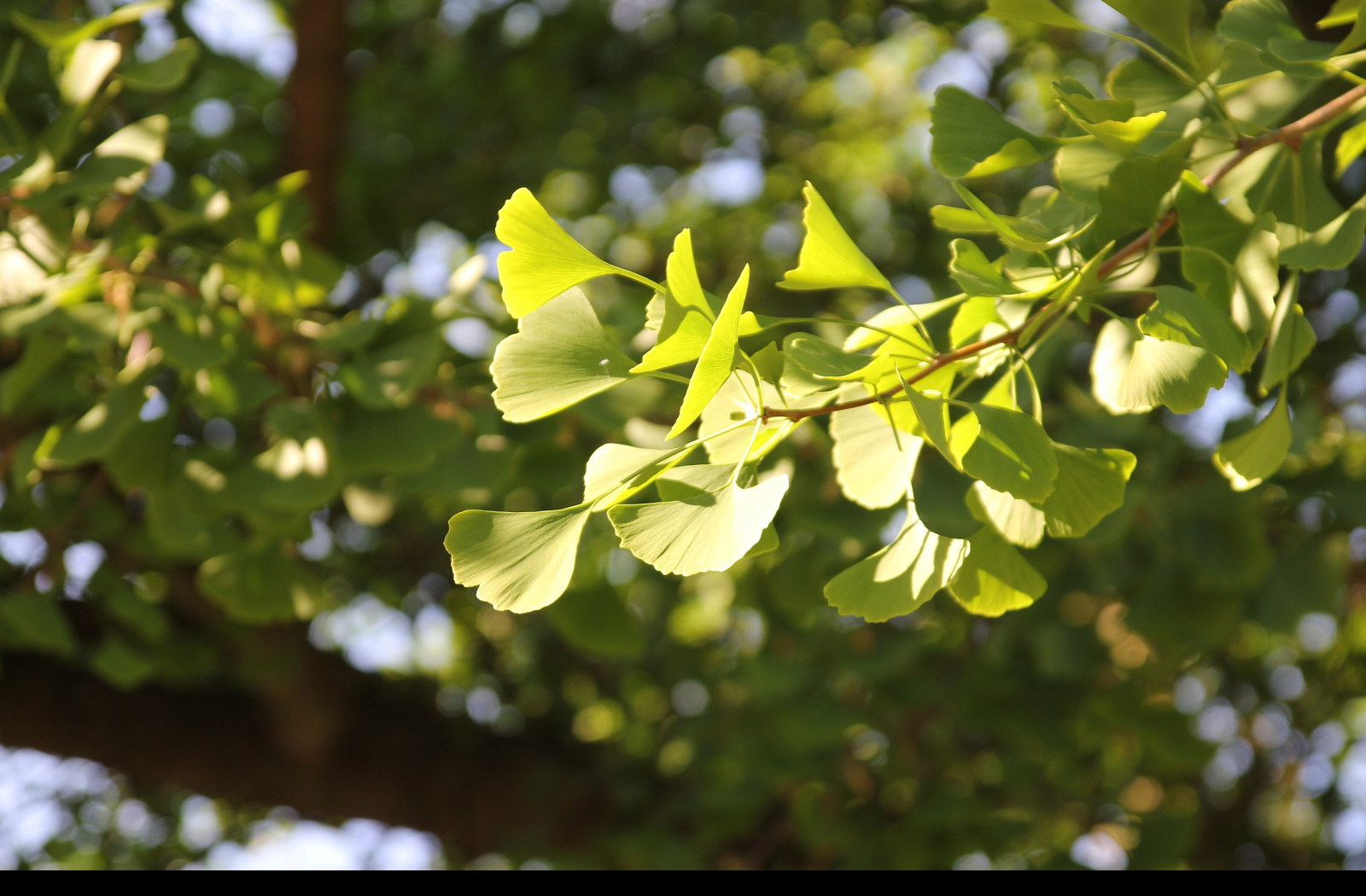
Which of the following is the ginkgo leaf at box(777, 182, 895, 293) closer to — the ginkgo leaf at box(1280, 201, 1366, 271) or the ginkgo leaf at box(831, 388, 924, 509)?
the ginkgo leaf at box(831, 388, 924, 509)

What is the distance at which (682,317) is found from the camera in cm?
40

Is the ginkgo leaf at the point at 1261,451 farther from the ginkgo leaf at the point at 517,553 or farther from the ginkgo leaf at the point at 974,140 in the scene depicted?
the ginkgo leaf at the point at 517,553

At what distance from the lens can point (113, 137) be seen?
0.75 meters

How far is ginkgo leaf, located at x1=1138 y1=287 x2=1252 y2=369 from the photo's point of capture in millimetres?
420

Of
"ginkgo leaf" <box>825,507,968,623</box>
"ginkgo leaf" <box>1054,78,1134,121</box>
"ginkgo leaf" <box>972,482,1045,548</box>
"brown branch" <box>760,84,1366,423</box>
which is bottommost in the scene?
"ginkgo leaf" <box>972,482,1045,548</box>

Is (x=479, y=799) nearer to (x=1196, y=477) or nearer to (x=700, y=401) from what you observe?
(x=1196, y=477)

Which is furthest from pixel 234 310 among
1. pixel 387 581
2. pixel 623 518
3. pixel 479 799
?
pixel 479 799

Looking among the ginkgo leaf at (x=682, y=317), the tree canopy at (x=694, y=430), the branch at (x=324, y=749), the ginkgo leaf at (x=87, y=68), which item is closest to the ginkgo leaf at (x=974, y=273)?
the tree canopy at (x=694, y=430)

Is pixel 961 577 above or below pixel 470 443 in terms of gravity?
above

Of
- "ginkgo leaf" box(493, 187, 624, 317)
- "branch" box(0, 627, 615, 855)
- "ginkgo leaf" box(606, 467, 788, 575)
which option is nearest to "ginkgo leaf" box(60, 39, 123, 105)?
"ginkgo leaf" box(493, 187, 624, 317)

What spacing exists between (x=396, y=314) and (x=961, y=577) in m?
0.54

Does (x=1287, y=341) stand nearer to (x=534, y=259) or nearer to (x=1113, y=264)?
(x=1113, y=264)

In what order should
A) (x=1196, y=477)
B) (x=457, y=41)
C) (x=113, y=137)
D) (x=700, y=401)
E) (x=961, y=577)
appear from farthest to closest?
(x=457, y=41), (x=1196, y=477), (x=113, y=137), (x=961, y=577), (x=700, y=401)

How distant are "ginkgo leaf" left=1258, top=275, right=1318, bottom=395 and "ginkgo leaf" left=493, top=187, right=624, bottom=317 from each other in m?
0.31
